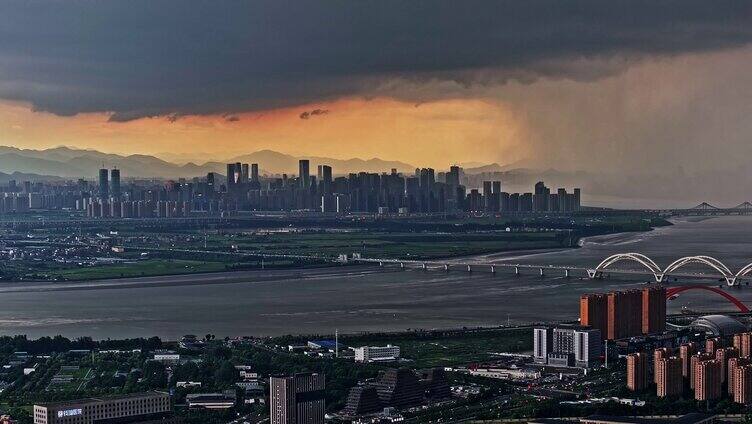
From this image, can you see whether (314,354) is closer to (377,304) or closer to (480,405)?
(480,405)

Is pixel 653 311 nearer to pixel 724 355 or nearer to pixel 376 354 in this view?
pixel 376 354

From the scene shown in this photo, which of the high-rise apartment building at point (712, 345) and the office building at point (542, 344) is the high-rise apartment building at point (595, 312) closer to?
the office building at point (542, 344)

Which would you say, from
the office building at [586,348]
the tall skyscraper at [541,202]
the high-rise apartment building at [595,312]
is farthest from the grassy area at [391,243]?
the office building at [586,348]

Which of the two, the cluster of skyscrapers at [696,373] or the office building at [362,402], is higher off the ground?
the cluster of skyscrapers at [696,373]

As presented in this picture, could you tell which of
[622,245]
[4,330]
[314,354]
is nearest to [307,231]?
[622,245]

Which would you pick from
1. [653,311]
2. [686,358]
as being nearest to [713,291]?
[653,311]
